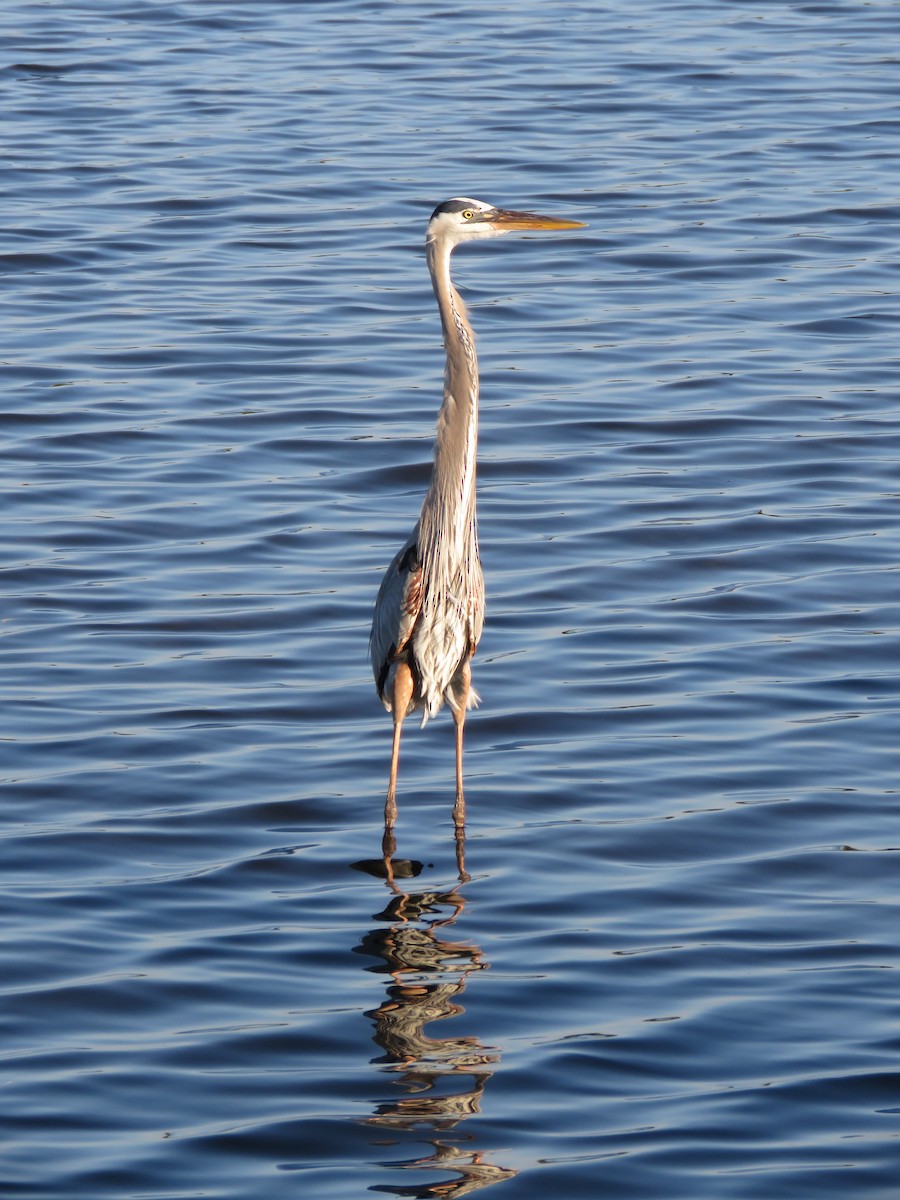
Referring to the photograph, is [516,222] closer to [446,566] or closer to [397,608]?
[446,566]

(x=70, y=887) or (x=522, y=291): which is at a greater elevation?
(x=522, y=291)

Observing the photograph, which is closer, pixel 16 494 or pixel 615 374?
pixel 16 494

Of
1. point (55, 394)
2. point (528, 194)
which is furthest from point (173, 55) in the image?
point (55, 394)

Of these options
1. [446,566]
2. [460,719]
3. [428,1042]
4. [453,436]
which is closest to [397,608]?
[446,566]

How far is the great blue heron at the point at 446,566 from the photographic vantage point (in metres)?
7.33

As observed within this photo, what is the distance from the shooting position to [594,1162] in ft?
17.7

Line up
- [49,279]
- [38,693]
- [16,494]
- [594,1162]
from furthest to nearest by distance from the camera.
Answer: [49,279]
[16,494]
[38,693]
[594,1162]

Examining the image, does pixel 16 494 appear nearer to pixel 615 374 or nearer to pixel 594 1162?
pixel 615 374

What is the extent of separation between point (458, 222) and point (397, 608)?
55.7 inches

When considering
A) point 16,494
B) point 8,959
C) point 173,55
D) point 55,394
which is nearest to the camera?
point 8,959

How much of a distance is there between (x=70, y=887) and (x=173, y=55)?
15.6 meters

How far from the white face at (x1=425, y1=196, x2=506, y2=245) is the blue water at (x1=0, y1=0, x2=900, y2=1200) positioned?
6.56 feet

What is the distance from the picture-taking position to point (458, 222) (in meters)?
7.57

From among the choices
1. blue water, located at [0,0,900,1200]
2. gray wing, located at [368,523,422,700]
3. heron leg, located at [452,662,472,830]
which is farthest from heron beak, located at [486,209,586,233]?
blue water, located at [0,0,900,1200]
